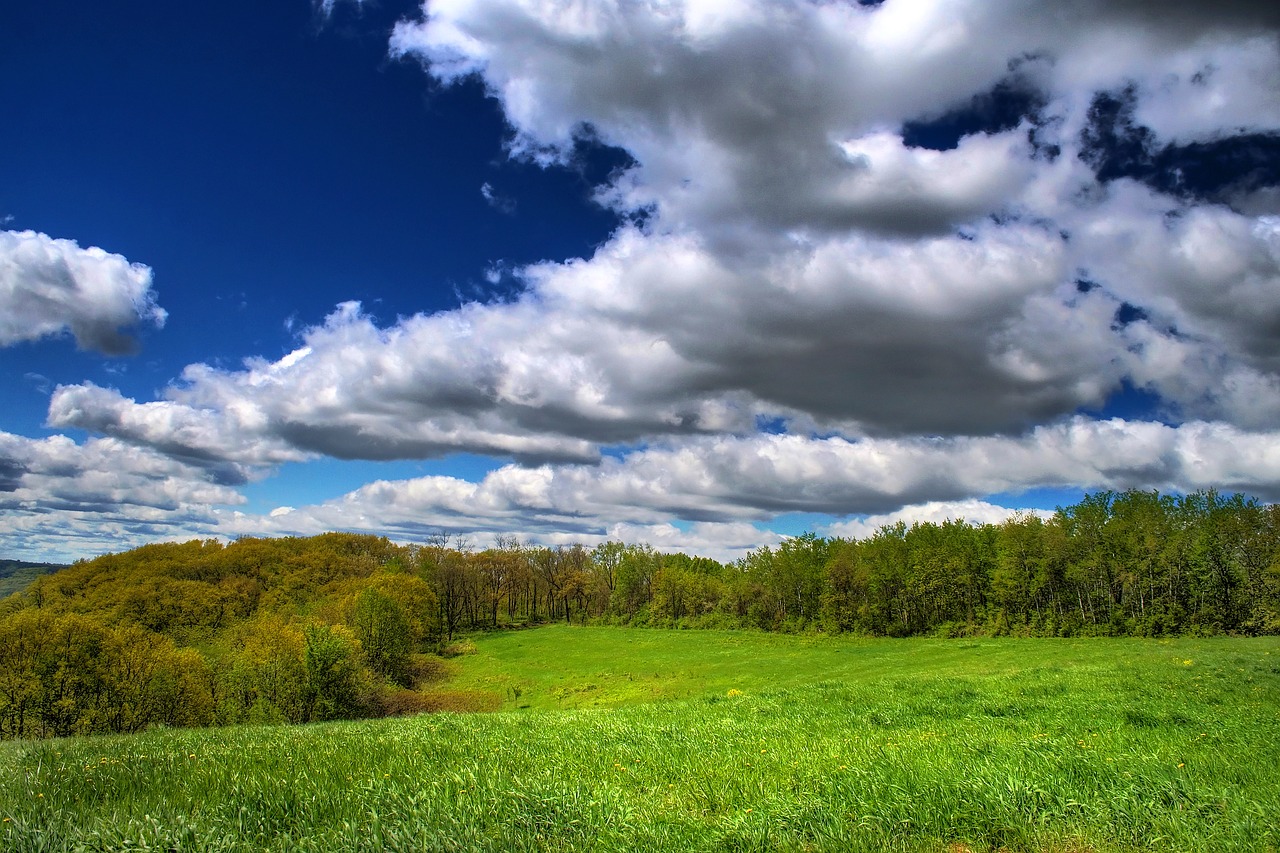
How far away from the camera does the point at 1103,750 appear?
8.59m

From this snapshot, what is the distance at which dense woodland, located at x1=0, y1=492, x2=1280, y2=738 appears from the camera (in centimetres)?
4278

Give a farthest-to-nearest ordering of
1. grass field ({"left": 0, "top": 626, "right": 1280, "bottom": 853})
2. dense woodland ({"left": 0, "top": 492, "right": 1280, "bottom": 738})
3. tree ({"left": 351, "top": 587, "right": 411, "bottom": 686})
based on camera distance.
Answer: tree ({"left": 351, "top": 587, "right": 411, "bottom": 686}) < dense woodland ({"left": 0, "top": 492, "right": 1280, "bottom": 738}) < grass field ({"left": 0, "top": 626, "right": 1280, "bottom": 853})

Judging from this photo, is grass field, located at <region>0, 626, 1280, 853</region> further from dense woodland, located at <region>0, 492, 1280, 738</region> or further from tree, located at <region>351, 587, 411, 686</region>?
tree, located at <region>351, 587, 411, 686</region>

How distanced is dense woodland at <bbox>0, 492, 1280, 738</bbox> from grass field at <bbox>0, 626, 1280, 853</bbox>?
41791 mm

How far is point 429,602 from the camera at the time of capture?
95875 mm

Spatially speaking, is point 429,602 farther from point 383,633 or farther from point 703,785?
point 703,785

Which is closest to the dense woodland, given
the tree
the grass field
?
the tree

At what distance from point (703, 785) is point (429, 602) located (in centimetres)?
9794

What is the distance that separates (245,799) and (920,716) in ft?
41.3

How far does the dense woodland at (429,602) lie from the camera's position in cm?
4278

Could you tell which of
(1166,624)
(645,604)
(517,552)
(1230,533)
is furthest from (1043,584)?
(517,552)

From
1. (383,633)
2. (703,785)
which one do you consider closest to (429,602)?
(383,633)

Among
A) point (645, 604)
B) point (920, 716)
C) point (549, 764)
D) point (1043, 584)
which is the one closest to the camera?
point (549, 764)

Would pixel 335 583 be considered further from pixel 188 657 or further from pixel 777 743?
pixel 777 743
